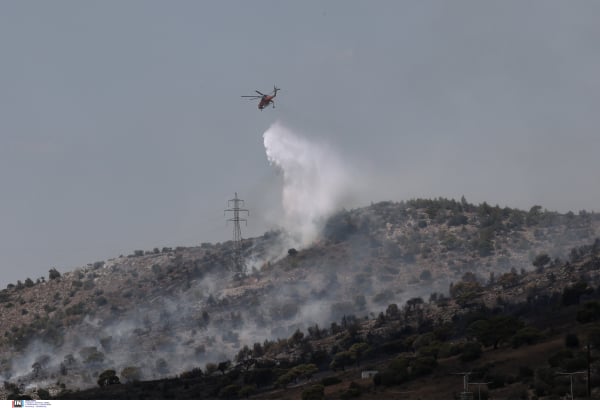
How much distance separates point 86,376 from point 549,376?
91.9 metres

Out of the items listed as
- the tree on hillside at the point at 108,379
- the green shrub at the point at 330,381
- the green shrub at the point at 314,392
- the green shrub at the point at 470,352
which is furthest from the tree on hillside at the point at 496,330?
the tree on hillside at the point at 108,379

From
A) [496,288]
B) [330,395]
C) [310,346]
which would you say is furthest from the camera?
[496,288]

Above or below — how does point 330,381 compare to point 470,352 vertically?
below

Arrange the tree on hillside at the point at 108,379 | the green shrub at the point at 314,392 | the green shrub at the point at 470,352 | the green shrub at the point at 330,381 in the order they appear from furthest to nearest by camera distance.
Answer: the tree on hillside at the point at 108,379 < the green shrub at the point at 330,381 < the green shrub at the point at 470,352 < the green shrub at the point at 314,392

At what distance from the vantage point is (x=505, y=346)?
140 m

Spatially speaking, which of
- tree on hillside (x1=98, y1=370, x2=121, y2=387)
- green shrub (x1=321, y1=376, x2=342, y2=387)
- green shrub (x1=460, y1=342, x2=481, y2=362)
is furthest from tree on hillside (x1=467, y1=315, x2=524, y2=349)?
tree on hillside (x1=98, y1=370, x2=121, y2=387)

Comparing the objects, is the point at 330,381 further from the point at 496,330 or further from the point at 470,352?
the point at 496,330

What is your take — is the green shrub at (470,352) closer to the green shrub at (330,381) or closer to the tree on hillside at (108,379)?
the green shrub at (330,381)

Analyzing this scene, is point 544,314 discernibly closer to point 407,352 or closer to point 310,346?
point 407,352

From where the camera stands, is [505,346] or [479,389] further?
[505,346]

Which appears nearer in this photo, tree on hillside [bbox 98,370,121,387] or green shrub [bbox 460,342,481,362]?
green shrub [bbox 460,342,481,362]

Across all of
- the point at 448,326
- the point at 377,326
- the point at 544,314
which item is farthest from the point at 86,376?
the point at 544,314

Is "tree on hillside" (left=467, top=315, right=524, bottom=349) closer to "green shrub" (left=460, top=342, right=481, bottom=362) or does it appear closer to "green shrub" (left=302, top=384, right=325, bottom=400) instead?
"green shrub" (left=460, top=342, right=481, bottom=362)

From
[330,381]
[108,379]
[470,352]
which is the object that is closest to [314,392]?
[330,381]
